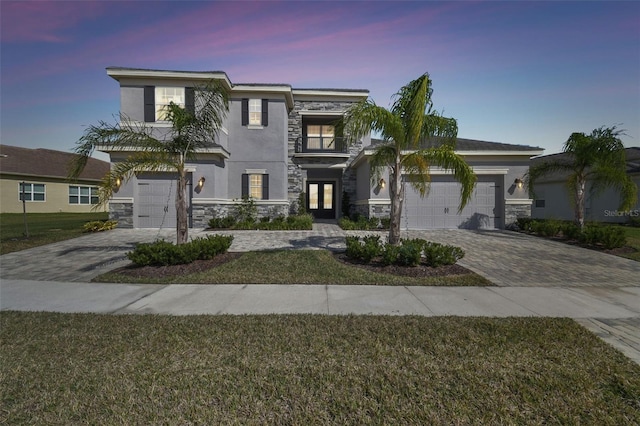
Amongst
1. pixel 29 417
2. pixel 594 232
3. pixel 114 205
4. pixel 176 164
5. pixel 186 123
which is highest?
pixel 186 123

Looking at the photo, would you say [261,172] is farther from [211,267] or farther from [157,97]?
[211,267]

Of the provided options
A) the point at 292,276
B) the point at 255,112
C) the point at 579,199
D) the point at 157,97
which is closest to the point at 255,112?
the point at 255,112

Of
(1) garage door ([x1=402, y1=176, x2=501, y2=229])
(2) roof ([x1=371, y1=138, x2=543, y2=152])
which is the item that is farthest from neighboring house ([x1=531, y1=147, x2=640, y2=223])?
(1) garage door ([x1=402, y1=176, x2=501, y2=229])

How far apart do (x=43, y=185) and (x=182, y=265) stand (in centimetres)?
2719

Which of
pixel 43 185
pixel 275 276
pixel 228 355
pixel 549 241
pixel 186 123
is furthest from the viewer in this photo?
pixel 43 185

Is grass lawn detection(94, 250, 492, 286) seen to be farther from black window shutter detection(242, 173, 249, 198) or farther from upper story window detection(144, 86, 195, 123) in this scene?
upper story window detection(144, 86, 195, 123)

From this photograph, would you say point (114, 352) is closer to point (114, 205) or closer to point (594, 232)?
point (114, 205)

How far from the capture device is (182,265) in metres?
7.31

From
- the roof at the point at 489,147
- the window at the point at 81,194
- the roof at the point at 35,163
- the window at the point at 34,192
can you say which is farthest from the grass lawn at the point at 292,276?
the window at the point at 81,194

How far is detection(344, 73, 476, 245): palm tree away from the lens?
7516 millimetres

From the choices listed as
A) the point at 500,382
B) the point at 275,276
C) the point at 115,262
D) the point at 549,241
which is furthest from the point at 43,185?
the point at 549,241

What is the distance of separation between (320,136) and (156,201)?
10.5 meters

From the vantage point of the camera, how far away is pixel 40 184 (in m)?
24.4

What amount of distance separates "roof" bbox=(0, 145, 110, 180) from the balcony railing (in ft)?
62.8
